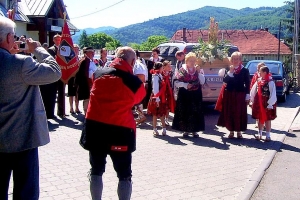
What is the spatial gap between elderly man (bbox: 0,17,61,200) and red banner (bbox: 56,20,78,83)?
701 centimetres

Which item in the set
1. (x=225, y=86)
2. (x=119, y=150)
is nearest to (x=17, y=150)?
(x=119, y=150)

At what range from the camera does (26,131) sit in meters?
3.72

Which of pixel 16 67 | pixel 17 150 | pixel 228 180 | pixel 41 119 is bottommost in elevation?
pixel 228 180

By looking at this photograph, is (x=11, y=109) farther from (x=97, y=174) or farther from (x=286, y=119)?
(x=286, y=119)

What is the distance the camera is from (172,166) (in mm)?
7023

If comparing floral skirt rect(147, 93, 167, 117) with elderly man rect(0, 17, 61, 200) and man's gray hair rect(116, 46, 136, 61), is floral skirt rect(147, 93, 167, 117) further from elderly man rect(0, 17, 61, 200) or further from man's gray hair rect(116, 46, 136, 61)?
elderly man rect(0, 17, 61, 200)

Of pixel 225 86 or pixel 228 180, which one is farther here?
pixel 225 86

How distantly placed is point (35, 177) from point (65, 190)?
1.80 metres

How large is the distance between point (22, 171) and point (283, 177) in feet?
14.0

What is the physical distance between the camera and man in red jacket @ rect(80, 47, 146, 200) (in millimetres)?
4492

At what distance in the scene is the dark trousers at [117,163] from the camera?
14.9 ft

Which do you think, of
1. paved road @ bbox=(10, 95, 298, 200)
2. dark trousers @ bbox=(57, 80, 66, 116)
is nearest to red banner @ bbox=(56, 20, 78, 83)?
dark trousers @ bbox=(57, 80, 66, 116)

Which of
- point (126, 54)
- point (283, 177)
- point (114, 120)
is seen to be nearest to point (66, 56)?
point (283, 177)

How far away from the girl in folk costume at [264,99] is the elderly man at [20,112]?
6215 mm
